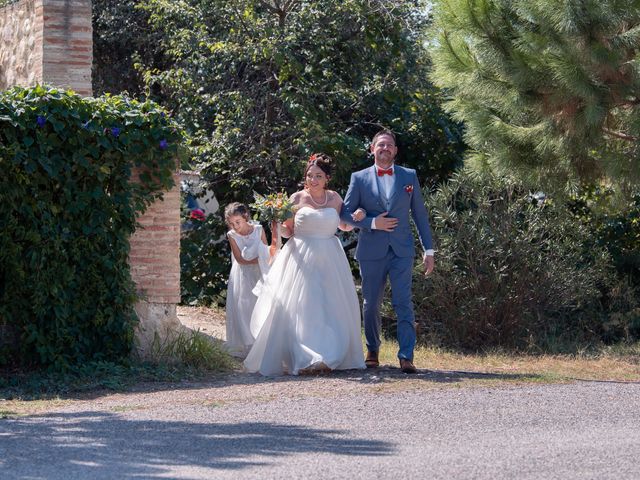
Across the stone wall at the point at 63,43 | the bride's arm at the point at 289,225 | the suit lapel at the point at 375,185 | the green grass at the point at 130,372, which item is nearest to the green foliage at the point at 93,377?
the green grass at the point at 130,372

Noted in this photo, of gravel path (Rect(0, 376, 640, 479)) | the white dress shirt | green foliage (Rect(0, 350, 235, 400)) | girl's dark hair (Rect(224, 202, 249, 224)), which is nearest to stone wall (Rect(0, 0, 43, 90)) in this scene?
girl's dark hair (Rect(224, 202, 249, 224))

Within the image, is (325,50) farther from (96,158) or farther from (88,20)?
(96,158)

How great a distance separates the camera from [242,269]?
10891mm

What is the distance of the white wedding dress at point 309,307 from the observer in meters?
8.99

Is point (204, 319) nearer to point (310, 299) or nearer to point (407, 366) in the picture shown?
point (310, 299)

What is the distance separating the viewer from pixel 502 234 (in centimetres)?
1124

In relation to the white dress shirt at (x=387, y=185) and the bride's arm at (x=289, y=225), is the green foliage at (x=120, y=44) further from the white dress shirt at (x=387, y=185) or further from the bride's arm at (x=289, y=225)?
the white dress shirt at (x=387, y=185)

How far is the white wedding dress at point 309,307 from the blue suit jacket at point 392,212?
0.27 m

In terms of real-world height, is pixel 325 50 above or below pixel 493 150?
above

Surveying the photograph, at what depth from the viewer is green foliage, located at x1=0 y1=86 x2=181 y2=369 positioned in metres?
8.50

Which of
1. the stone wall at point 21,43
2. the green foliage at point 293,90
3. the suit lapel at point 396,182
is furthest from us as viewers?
the green foliage at point 293,90

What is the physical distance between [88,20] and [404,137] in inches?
179

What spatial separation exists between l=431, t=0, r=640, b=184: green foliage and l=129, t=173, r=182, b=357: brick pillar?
294 centimetres

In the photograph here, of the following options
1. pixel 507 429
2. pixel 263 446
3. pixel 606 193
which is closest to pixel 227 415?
pixel 263 446
